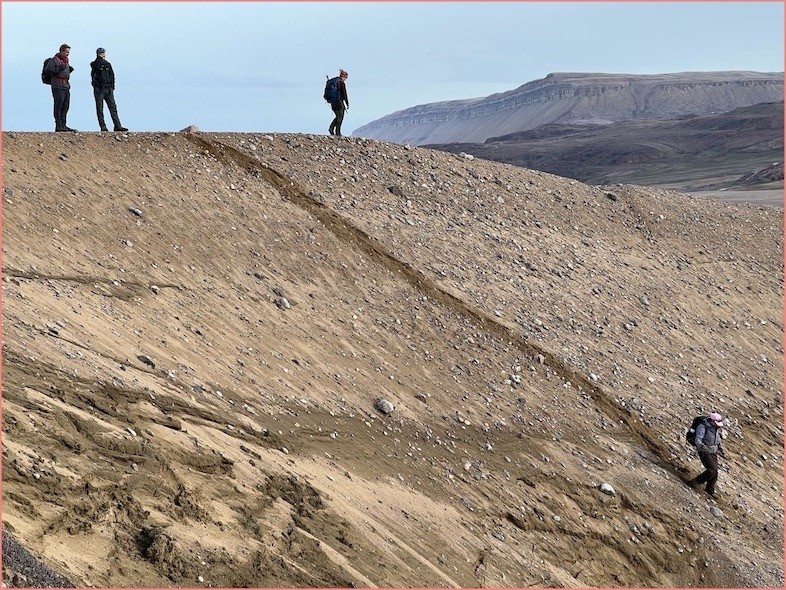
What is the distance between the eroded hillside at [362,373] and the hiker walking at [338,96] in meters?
0.66

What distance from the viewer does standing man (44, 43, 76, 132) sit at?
17125mm

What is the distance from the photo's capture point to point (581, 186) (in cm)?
2386

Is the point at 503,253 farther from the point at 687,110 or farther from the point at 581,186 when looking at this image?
the point at 687,110

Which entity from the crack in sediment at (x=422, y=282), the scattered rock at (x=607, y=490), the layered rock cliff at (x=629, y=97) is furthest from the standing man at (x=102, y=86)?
the layered rock cliff at (x=629, y=97)

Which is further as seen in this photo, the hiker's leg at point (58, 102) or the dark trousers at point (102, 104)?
the dark trousers at point (102, 104)

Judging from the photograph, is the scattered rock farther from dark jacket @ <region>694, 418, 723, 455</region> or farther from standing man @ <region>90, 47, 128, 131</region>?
standing man @ <region>90, 47, 128, 131</region>

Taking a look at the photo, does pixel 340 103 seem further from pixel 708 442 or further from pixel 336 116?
pixel 708 442

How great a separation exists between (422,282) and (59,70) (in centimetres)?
736

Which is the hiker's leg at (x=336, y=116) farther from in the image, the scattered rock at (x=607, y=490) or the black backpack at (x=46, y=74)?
the scattered rock at (x=607, y=490)

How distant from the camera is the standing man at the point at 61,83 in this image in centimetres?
1712

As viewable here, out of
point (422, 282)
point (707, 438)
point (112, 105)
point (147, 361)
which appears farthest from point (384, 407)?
point (112, 105)

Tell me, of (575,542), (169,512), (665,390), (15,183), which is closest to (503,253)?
(665,390)

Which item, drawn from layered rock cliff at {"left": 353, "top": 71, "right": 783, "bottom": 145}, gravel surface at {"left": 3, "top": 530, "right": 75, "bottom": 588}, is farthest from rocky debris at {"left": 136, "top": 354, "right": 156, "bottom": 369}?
layered rock cliff at {"left": 353, "top": 71, "right": 783, "bottom": 145}

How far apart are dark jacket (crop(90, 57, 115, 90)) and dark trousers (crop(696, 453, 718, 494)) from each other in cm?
1217
